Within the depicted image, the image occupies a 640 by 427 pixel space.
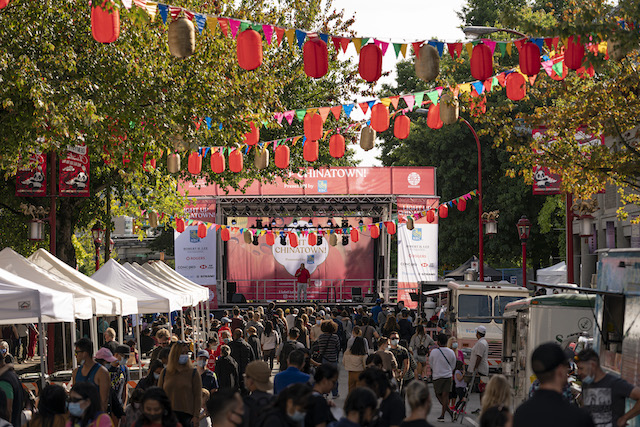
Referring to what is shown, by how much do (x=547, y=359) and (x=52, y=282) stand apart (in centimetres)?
1065

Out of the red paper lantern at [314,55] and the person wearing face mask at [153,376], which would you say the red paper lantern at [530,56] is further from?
the person wearing face mask at [153,376]

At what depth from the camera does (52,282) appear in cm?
1483

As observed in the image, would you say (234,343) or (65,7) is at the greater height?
(65,7)

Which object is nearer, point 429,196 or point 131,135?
point 131,135

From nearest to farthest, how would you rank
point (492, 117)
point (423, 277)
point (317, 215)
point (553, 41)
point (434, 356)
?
point (553, 41) → point (434, 356) → point (492, 117) → point (423, 277) → point (317, 215)

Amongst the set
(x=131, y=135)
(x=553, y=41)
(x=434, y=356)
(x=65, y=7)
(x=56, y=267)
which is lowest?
(x=434, y=356)

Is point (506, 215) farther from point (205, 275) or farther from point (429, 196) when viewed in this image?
point (205, 275)

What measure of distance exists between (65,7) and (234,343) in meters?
6.43

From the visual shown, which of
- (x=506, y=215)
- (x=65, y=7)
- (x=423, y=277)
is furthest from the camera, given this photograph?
(x=506, y=215)

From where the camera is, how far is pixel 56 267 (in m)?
17.0

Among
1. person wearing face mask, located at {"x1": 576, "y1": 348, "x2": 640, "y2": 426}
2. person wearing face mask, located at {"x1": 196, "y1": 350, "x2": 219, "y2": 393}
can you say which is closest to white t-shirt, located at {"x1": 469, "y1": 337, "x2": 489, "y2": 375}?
person wearing face mask, located at {"x1": 196, "y1": 350, "x2": 219, "y2": 393}

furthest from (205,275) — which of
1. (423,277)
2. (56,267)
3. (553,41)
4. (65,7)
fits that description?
(553,41)

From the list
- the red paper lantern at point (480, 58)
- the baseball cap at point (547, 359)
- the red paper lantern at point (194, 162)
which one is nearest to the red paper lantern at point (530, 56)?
the red paper lantern at point (480, 58)

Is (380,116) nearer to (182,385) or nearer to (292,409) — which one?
(182,385)
